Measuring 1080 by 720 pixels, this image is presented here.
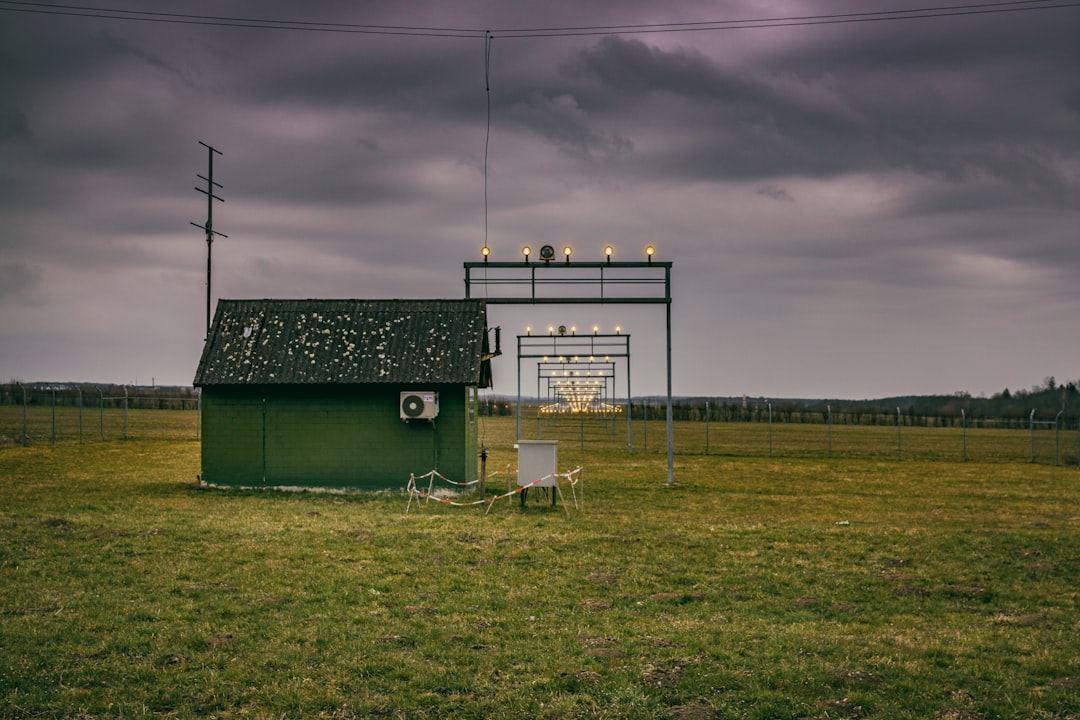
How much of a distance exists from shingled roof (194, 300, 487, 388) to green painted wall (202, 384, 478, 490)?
389 millimetres

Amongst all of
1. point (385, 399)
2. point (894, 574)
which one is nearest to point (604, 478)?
point (385, 399)

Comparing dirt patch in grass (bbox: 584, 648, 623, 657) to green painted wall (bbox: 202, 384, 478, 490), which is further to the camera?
green painted wall (bbox: 202, 384, 478, 490)

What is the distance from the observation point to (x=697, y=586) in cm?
1170

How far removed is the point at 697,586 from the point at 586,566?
1902mm

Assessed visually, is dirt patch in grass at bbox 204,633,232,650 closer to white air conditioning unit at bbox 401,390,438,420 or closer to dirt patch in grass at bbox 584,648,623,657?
dirt patch in grass at bbox 584,648,623,657

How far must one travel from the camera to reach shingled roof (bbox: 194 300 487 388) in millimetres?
22250

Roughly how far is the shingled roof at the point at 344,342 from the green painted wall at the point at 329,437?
39cm

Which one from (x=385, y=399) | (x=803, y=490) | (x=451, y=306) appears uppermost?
(x=451, y=306)

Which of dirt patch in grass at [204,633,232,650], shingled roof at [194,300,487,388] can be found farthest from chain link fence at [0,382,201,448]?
dirt patch in grass at [204,633,232,650]

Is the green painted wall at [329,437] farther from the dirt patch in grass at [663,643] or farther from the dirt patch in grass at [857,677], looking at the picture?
the dirt patch in grass at [857,677]

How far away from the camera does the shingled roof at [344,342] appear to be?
22250 millimetres

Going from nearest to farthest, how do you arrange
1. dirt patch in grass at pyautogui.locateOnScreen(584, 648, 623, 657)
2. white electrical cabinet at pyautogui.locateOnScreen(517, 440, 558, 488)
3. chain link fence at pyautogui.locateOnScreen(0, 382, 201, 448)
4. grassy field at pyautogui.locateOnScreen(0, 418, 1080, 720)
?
grassy field at pyautogui.locateOnScreen(0, 418, 1080, 720)
dirt patch in grass at pyautogui.locateOnScreen(584, 648, 623, 657)
white electrical cabinet at pyautogui.locateOnScreen(517, 440, 558, 488)
chain link fence at pyautogui.locateOnScreen(0, 382, 201, 448)

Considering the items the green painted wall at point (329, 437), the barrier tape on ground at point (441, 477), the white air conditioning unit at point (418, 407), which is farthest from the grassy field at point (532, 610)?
the white air conditioning unit at point (418, 407)

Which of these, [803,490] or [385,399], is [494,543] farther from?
[803,490]
